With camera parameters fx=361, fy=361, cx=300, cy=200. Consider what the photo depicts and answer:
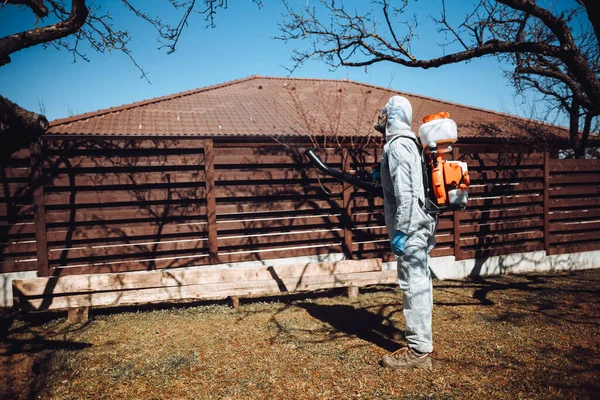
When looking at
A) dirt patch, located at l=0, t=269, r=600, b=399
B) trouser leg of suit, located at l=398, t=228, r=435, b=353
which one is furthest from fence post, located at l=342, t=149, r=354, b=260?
trouser leg of suit, located at l=398, t=228, r=435, b=353

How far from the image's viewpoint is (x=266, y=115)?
12.6m

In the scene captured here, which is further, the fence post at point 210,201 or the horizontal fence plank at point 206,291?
the fence post at point 210,201

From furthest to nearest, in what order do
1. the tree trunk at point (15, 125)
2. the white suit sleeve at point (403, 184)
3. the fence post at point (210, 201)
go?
the fence post at point (210, 201) < the white suit sleeve at point (403, 184) < the tree trunk at point (15, 125)

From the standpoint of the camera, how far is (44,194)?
5.11m

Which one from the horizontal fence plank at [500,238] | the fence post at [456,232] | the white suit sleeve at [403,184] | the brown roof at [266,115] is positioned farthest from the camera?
the brown roof at [266,115]

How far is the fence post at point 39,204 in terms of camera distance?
5.04m

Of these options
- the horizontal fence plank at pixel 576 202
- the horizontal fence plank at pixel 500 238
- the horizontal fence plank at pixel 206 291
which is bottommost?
the horizontal fence plank at pixel 206 291

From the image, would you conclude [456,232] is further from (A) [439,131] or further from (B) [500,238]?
(A) [439,131]

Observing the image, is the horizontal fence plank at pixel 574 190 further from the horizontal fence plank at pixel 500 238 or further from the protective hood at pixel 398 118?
the protective hood at pixel 398 118

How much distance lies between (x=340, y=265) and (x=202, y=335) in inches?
94.6

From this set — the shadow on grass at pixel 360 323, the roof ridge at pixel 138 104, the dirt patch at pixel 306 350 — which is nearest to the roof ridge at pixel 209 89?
the roof ridge at pixel 138 104

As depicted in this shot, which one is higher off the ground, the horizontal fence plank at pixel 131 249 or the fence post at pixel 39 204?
the fence post at pixel 39 204

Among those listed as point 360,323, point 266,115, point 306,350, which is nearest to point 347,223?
point 360,323

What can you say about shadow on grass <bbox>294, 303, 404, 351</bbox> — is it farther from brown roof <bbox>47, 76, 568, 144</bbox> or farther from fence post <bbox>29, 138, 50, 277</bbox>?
brown roof <bbox>47, 76, 568, 144</bbox>
